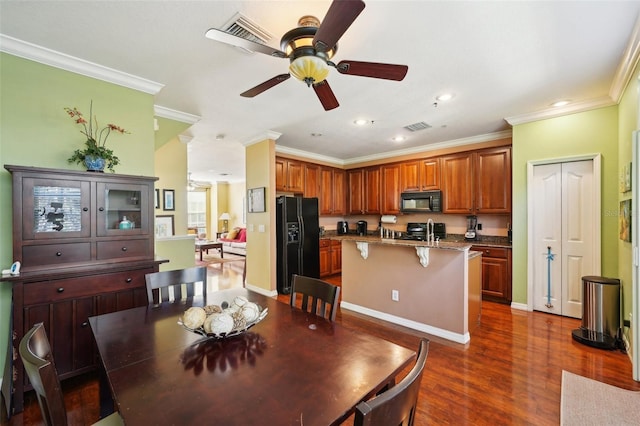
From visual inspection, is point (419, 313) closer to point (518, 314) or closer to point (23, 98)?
point (518, 314)

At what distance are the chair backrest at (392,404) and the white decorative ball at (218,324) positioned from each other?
803 mm

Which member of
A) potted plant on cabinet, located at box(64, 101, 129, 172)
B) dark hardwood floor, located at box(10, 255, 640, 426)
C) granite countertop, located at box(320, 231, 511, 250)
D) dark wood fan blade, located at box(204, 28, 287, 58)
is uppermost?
dark wood fan blade, located at box(204, 28, 287, 58)

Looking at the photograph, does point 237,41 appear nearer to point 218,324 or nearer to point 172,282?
point 218,324

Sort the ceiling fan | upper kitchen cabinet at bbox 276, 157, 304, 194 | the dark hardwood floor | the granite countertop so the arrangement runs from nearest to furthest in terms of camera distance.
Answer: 1. the ceiling fan
2. the dark hardwood floor
3. the granite countertop
4. upper kitchen cabinet at bbox 276, 157, 304, 194

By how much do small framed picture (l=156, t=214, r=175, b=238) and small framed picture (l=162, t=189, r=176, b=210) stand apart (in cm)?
14

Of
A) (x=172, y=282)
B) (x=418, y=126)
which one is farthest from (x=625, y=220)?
(x=172, y=282)

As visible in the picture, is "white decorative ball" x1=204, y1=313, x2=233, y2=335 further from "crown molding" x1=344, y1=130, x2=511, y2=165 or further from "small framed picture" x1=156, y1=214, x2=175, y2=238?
"crown molding" x1=344, y1=130, x2=511, y2=165

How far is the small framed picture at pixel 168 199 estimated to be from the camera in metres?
4.25

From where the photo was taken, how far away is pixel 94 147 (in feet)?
7.95

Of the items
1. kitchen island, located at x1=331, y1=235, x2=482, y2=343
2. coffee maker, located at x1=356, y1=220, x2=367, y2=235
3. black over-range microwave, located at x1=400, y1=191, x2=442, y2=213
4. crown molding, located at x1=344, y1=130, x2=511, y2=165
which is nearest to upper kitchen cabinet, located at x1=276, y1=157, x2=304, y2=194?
crown molding, located at x1=344, y1=130, x2=511, y2=165

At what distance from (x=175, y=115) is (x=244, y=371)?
11.0 ft

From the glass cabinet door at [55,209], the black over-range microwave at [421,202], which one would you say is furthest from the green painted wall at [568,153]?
the glass cabinet door at [55,209]

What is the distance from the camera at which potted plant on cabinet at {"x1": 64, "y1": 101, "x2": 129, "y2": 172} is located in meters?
2.39

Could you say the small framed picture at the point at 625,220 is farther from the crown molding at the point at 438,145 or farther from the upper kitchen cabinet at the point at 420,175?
the upper kitchen cabinet at the point at 420,175
